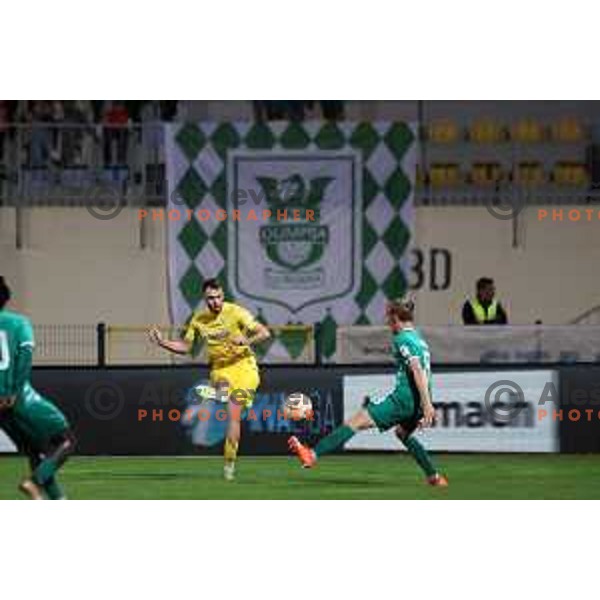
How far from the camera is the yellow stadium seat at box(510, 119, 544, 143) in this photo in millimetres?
28828

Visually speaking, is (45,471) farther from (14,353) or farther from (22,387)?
(14,353)

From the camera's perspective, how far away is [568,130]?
28.8 m

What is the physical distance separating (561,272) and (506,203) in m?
1.13

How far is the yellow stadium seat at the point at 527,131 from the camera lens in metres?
28.8

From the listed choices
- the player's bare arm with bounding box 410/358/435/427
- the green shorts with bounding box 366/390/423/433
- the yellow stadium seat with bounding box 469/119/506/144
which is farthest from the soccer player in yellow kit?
the yellow stadium seat with bounding box 469/119/506/144

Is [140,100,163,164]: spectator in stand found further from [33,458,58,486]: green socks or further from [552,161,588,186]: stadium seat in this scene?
[33,458,58,486]: green socks

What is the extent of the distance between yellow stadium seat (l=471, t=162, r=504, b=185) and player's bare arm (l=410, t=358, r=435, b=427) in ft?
32.1

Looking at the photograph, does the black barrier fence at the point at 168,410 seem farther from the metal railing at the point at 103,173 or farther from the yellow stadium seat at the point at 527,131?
the yellow stadium seat at the point at 527,131

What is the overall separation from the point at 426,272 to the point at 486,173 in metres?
1.49

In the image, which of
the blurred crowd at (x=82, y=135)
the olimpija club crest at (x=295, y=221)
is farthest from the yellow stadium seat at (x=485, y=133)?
the blurred crowd at (x=82, y=135)

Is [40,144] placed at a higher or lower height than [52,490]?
higher

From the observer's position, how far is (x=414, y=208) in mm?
27781

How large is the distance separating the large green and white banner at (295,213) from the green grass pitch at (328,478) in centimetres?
531

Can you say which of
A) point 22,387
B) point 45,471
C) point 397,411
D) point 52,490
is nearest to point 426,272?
point 397,411
